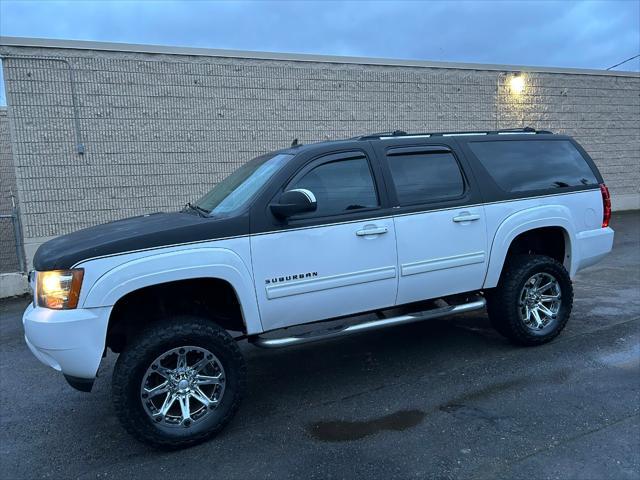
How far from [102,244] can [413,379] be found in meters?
2.76

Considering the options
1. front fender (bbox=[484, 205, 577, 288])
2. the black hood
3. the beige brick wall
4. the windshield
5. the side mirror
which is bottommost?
front fender (bbox=[484, 205, 577, 288])

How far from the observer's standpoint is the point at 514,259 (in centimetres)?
500

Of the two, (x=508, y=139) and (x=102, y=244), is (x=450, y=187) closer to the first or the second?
(x=508, y=139)

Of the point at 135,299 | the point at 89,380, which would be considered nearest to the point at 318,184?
the point at 135,299

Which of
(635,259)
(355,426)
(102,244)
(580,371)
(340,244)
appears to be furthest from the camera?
(635,259)

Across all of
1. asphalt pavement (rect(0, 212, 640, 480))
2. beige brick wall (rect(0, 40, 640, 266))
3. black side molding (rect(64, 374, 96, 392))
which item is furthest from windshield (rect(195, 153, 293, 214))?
beige brick wall (rect(0, 40, 640, 266))

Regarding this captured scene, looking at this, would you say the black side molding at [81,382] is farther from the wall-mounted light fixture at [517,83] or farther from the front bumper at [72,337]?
the wall-mounted light fixture at [517,83]

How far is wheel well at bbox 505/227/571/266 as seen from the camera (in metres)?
5.14

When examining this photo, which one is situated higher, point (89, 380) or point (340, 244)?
point (340, 244)

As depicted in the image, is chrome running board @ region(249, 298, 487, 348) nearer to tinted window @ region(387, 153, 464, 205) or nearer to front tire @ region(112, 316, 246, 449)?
front tire @ region(112, 316, 246, 449)

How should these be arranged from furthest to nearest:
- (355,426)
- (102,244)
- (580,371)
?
(580,371) < (355,426) < (102,244)

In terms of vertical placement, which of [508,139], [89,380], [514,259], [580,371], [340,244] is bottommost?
[580,371]

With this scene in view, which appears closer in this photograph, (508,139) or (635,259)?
(508,139)

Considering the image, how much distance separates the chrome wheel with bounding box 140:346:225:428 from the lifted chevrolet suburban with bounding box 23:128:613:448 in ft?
0.03
